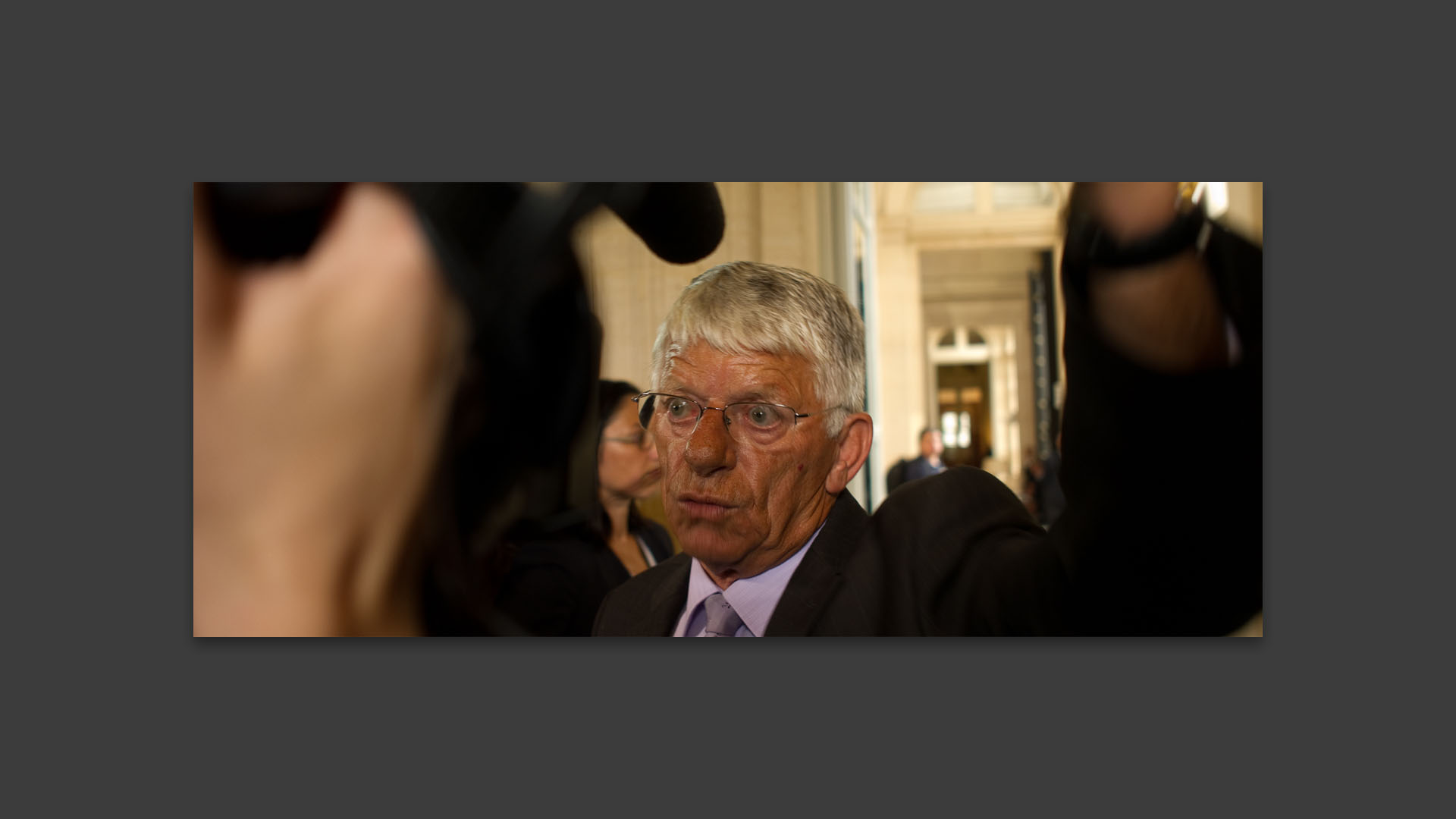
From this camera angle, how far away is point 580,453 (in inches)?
187

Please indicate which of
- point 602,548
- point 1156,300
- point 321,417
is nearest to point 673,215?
point 602,548

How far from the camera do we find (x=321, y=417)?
4820 millimetres

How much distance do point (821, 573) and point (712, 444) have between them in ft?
1.94

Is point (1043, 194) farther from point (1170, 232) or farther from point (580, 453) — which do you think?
point (580, 453)

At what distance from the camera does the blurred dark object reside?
4758mm

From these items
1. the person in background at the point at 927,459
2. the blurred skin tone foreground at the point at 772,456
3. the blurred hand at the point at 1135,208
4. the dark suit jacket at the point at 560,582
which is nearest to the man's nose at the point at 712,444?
the blurred skin tone foreground at the point at 772,456

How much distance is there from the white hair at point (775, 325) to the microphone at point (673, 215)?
0.13 meters

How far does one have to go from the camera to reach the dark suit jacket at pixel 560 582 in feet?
15.7

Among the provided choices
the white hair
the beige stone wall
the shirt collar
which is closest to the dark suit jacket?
the shirt collar

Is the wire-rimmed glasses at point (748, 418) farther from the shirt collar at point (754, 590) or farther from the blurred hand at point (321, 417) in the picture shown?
the blurred hand at point (321, 417)

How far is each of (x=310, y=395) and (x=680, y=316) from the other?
141cm

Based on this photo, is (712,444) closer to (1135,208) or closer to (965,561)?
(965,561)

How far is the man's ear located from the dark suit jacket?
846 millimetres

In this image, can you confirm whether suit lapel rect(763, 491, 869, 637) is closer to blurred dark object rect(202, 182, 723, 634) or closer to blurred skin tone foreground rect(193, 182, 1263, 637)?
blurred skin tone foreground rect(193, 182, 1263, 637)
